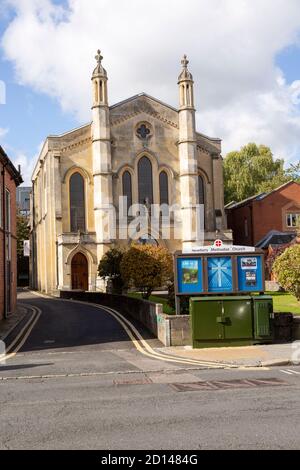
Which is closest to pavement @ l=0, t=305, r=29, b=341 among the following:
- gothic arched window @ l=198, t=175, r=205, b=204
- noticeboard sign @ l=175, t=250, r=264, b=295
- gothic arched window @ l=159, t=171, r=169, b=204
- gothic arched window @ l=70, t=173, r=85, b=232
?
noticeboard sign @ l=175, t=250, r=264, b=295

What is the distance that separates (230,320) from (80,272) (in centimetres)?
3526

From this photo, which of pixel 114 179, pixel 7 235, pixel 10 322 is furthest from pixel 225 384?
pixel 114 179

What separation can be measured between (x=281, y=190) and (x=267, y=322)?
4079 centimetres

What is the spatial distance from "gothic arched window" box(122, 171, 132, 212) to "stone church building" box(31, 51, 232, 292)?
0.30 ft

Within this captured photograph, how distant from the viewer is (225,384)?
11812 millimetres

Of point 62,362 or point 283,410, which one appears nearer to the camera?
point 283,410

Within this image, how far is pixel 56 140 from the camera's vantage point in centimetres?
5309

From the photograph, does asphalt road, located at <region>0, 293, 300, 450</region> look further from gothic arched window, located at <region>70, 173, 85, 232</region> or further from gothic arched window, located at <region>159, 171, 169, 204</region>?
gothic arched window, located at <region>159, 171, 169, 204</region>

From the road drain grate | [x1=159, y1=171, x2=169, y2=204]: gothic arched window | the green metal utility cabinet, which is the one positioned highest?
[x1=159, y1=171, x2=169, y2=204]: gothic arched window

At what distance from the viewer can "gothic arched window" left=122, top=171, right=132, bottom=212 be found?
52.8m

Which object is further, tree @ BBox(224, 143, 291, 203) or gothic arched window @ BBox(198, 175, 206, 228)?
tree @ BBox(224, 143, 291, 203)

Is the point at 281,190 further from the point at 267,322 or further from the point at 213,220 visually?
the point at 267,322

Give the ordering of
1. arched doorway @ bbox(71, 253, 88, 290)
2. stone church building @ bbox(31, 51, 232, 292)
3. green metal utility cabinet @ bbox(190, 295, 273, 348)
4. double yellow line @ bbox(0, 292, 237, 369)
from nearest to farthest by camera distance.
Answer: double yellow line @ bbox(0, 292, 237, 369) → green metal utility cabinet @ bbox(190, 295, 273, 348) → stone church building @ bbox(31, 51, 232, 292) → arched doorway @ bbox(71, 253, 88, 290)
